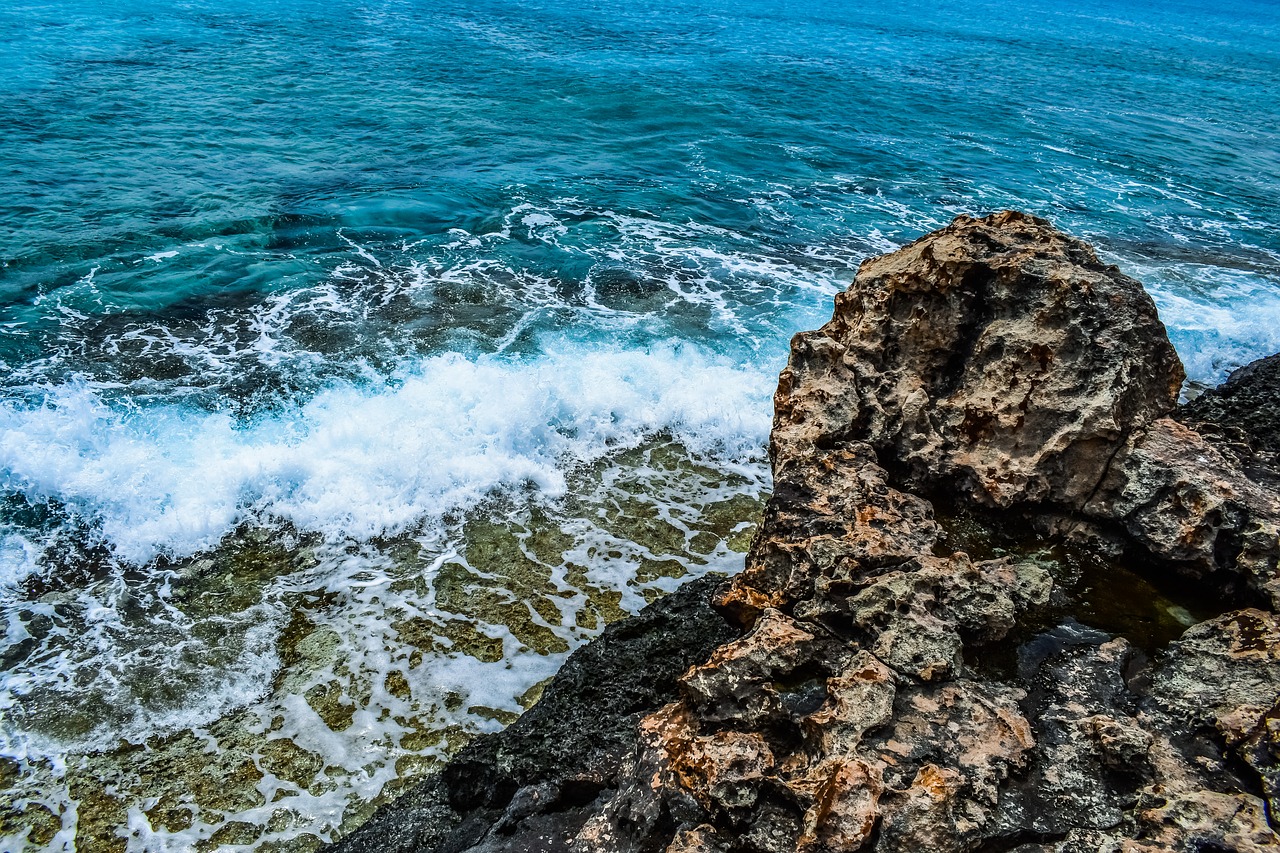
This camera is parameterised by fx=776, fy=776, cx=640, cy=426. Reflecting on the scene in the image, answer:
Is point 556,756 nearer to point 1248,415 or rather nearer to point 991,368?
point 991,368

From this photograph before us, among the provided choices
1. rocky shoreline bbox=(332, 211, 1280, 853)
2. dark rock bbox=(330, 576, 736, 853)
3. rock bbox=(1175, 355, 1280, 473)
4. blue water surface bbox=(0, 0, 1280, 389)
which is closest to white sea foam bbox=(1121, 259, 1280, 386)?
blue water surface bbox=(0, 0, 1280, 389)

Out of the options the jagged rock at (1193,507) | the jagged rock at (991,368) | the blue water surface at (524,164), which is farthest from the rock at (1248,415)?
the blue water surface at (524,164)

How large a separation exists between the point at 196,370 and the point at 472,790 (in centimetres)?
784

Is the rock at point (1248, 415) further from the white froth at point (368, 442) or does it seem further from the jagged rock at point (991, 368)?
the white froth at point (368, 442)

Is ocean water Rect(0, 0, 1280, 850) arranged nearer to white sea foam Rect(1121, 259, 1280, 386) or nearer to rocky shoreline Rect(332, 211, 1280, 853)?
white sea foam Rect(1121, 259, 1280, 386)

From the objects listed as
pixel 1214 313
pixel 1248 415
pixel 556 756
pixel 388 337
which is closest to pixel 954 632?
pixel 556 756

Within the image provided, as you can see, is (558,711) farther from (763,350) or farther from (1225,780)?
(763,350)

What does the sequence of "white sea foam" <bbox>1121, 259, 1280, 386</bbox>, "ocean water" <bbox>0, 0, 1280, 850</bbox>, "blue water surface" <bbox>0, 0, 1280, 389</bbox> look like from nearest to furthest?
"ocean water" <bbox>0, 0, 1280, 850</bbox>, "white sea foam" <bbox>1121, 259, 1280, 386</bbox>, "blue water surface" <bbox>0, 0, 1280, 389</bbox>

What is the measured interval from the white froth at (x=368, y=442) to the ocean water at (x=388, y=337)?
4 centimetres

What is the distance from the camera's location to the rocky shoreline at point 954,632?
345cm

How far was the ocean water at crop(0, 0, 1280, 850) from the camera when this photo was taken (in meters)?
6.12

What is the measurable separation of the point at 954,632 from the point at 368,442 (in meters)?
6.96

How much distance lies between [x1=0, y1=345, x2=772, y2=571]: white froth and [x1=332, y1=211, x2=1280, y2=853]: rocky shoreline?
11.2ft

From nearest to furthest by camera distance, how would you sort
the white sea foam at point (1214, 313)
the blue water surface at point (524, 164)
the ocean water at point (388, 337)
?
the ocean water at point (388, 337)
the white sea foam at point (1214, 313)
the blue water surface at point (524, 164)
